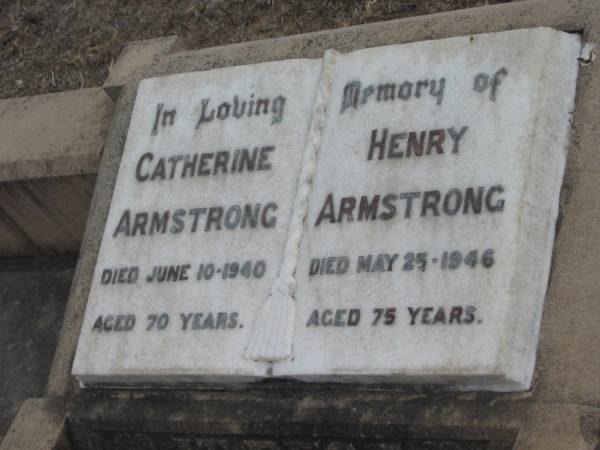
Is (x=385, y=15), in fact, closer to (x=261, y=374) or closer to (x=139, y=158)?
(x=139, y=158)

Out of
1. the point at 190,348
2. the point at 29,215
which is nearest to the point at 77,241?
the point at 29,215

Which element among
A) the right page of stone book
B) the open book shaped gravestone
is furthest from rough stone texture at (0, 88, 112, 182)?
the right page of stone book

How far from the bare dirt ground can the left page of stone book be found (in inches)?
35.6

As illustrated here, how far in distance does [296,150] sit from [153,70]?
984mm

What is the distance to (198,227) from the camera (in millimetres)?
3744

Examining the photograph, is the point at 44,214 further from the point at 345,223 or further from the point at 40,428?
the point at 345,223

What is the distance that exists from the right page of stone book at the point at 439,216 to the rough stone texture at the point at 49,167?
136 cm

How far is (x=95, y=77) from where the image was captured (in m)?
5.40

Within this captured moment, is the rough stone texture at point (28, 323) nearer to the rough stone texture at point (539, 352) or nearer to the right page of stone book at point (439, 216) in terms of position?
the rough stone texture at point (539, 352)

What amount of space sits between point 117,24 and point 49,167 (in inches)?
51.8

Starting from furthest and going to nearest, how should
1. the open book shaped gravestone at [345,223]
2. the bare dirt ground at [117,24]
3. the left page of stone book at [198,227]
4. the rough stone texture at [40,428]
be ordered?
the bare dirt ground at [117,24] → the rough stone texture at [40,428] → the left page of stone book at [198,227] → the open book shaped gravestone at [345,223]

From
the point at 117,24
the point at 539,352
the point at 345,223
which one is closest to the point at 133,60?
the point at 117,24

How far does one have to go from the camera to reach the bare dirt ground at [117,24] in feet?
16.5

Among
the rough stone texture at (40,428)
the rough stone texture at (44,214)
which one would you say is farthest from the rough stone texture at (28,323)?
the rough stone texture at (40,428)
